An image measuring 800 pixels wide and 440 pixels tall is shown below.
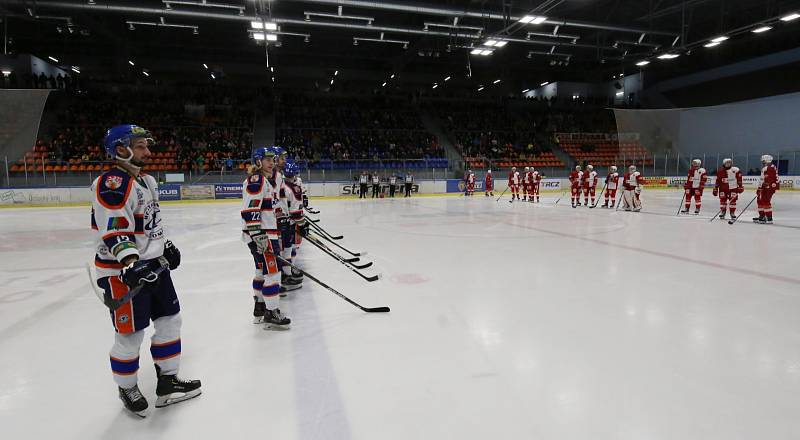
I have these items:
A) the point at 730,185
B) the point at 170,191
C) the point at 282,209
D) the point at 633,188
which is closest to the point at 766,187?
the point at 730,185

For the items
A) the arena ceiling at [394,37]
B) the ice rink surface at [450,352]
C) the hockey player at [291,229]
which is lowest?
the ice rink surface at [450,352]

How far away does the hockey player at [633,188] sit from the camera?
1248 centimetres

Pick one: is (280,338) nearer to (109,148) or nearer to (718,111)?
(109,148)

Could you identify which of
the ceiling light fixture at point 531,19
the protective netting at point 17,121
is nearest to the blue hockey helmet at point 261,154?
the ceiling light fixture at point 531,19

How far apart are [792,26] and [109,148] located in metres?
30.9

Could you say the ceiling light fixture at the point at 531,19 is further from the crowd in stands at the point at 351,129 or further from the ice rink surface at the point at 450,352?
the ice rink surface at the point at 450,352

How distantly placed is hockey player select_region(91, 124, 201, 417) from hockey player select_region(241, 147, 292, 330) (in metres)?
1.04

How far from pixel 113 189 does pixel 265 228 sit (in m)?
1.54

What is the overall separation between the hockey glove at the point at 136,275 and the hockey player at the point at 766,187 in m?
12.0

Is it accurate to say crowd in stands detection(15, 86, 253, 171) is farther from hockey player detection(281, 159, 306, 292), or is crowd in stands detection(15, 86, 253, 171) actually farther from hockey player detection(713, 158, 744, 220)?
hockey player detection(713, 158, 744, 220)

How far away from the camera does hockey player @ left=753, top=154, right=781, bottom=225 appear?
9492 mm

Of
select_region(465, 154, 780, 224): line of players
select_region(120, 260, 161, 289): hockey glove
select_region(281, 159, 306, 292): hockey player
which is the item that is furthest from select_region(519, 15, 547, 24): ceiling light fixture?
select_region(120, 260, 161, 289): hockey glove

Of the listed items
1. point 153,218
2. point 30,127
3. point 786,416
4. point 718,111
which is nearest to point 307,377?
point 153,218

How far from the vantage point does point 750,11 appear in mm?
18922
